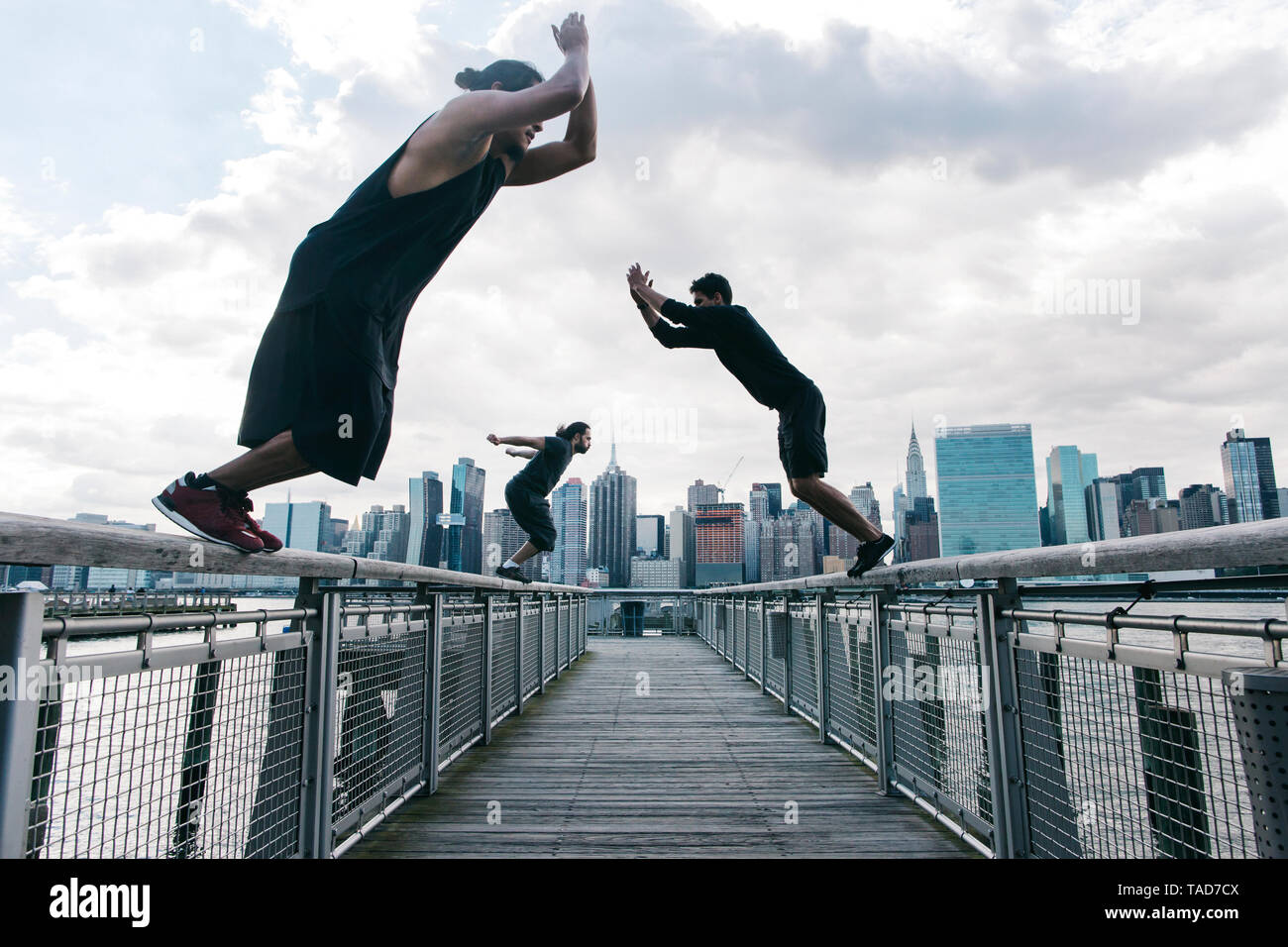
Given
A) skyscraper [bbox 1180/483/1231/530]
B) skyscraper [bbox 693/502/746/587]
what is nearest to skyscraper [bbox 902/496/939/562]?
skyscraper [bbox 1180/483/1231/530]

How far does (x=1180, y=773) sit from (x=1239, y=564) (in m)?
0.80

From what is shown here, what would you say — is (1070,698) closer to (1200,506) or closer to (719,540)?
(1200,506)

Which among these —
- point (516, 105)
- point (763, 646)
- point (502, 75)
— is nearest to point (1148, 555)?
point (516, 105)

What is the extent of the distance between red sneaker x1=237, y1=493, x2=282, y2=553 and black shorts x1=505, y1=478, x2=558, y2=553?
453 centimetres

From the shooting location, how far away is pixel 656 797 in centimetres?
330

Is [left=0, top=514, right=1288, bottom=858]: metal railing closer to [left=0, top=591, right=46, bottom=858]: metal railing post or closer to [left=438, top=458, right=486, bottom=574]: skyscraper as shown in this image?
[left=0, top=591, right=46, bottom=858]: metal railing post

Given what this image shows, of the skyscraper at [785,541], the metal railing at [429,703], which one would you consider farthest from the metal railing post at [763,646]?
the skyscraper at [785,541]

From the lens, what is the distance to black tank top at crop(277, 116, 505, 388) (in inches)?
68.8

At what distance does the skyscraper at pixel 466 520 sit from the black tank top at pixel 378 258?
24662mm

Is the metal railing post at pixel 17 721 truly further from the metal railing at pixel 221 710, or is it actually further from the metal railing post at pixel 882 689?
the metal railing post at pixel 882 689

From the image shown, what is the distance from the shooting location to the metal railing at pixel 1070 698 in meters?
1.37

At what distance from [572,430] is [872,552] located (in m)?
3.69
